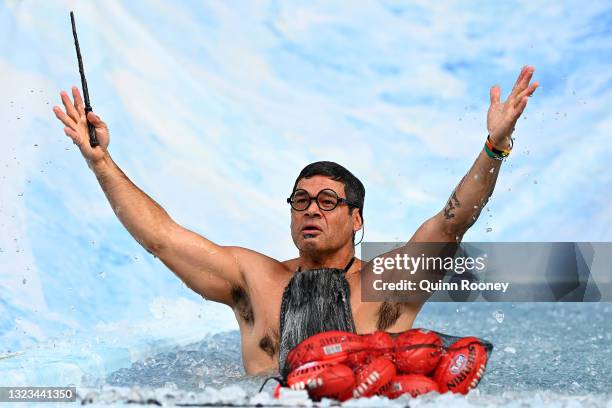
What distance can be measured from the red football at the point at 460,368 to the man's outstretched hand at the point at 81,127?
1.34m

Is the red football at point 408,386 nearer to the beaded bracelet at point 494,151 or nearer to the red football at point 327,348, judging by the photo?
the red football at point 327,348

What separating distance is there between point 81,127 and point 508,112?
1371 mm

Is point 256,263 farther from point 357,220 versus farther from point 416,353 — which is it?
point 416,353

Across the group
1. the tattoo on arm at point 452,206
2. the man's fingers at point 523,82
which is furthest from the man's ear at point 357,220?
the man's fingers at point 523,82

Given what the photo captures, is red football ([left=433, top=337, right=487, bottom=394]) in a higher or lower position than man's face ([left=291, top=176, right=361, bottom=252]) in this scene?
lower

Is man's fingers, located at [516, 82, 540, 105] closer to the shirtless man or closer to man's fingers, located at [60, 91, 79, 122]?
the shirtless man

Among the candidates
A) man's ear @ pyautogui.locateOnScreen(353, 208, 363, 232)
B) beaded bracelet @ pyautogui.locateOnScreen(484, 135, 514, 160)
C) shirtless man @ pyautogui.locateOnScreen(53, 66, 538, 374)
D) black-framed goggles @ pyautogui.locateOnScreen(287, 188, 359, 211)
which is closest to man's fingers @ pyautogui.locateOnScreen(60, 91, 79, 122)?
shirtless man @ pyautogui.locateOnScreen(53, 66, 538, 374)

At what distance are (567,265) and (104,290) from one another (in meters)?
3.93

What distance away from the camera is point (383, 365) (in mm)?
1913

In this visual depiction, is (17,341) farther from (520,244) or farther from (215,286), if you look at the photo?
(520,244)

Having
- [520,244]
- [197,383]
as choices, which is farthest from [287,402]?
[520,244]

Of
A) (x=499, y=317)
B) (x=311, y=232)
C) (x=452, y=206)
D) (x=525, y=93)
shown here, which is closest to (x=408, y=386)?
(x=452, y=206)

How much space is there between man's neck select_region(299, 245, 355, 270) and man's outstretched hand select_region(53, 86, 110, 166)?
2.48 ft

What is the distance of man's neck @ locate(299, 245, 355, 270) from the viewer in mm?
2711
